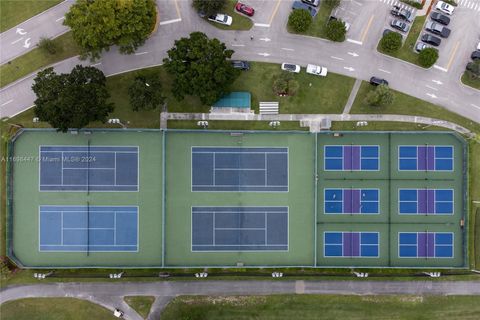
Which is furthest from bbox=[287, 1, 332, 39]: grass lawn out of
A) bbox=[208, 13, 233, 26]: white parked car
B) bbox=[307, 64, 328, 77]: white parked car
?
bbox=[208, 13, 233, 26]: white parked car

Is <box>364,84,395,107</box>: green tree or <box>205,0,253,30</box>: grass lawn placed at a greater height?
<box>205,0,253,30</box>: grass lawn

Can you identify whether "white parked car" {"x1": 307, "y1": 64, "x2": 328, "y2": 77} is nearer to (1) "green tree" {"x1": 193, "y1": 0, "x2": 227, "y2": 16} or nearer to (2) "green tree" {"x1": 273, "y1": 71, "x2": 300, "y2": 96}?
(2) "green tree" {"x1": 273, "y1": 71, "x2": 300, "y2": 96}

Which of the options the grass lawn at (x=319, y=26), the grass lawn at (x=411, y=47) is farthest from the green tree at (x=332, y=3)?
the grass lawn at (x=411, y=47)

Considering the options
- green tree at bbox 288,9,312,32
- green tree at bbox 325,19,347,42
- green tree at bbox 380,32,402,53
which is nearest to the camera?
green tree at bbox 288,9,312,32

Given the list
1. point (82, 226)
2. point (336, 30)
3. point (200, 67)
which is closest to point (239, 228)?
point (82, 226)

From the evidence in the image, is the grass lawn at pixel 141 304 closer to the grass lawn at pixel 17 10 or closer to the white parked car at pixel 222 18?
the white parked car at pixel 222 18

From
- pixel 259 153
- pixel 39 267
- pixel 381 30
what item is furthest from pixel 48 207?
pixel 381 30

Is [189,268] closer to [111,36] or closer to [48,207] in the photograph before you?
[48,207]
